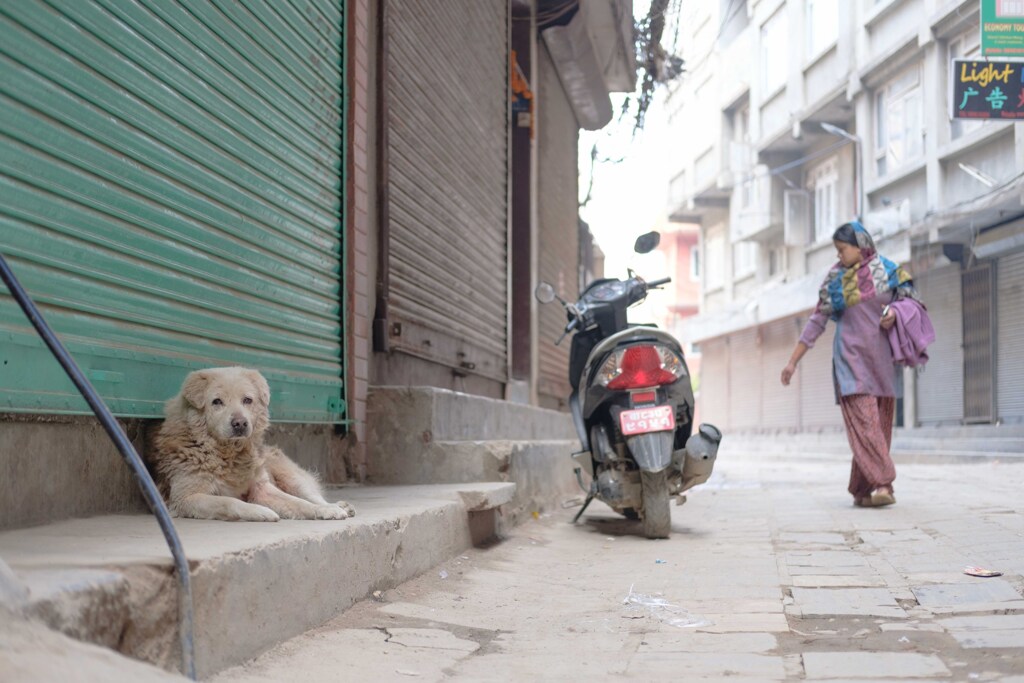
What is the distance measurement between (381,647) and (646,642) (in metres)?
0.86

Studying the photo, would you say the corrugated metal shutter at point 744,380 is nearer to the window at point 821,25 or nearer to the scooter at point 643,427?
the window at point 821,25

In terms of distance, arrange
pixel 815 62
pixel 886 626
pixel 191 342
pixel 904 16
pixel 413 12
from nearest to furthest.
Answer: pixel 886 626 < pixel 191 342 < pixel 413 12 < pixel 904 16 < pixel 815 62

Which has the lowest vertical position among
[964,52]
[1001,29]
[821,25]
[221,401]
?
[221,401]

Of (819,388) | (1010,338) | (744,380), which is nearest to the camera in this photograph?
(1010,338)

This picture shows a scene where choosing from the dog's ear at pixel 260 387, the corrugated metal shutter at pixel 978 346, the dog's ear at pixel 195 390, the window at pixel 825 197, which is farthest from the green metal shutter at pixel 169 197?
the window at pixel 825 197

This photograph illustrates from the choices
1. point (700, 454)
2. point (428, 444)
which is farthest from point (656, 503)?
point (428, 444)

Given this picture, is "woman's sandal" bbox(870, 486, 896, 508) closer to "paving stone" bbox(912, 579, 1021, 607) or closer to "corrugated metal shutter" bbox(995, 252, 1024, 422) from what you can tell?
"paving stone" bbox(912, 579, 1021, 607)

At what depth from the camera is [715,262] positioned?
3691 centimetres

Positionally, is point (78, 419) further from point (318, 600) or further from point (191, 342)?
point (318, 600)

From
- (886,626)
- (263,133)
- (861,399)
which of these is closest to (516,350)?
(861,399)

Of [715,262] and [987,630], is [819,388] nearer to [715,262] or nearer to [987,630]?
[715,262]

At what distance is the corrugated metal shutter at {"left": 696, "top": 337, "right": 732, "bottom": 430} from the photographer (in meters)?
35.6

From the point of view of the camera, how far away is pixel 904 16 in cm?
2086

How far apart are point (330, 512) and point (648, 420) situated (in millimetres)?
2551
